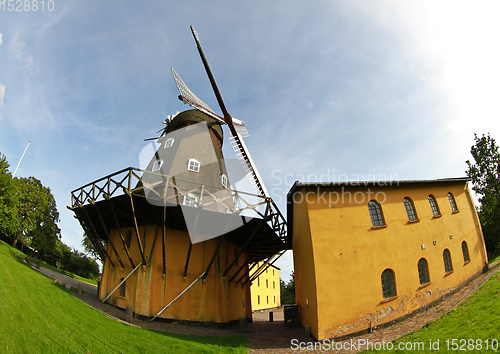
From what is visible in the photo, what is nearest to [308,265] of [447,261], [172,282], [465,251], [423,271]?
[423,271]

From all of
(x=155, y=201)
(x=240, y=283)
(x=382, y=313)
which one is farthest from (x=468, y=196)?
(x=155, y=201)

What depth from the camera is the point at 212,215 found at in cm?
1302

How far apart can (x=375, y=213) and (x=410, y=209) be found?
7.73ft

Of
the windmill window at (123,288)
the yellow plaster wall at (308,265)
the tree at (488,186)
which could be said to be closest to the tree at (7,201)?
the windmill window at (123,288)

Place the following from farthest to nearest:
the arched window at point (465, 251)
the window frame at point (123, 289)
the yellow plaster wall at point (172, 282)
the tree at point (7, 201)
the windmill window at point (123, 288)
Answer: the tree at point (7, 201)
the arched window at point (465, 251)
the windmill window at point (123, 288)
the window frame at point (123, 289)
the yellow plaster wall at point (172, 282)

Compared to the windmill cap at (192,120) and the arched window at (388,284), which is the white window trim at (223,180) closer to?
the windmill cap at (192,120)

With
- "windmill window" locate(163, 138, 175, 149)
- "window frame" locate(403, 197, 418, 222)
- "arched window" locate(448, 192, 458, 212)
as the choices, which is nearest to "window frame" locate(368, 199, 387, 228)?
"window frame" locate(403, 197, 418, 222)

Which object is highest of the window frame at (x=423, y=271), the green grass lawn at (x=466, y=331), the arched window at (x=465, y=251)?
the arched window at (x=465, y=251)

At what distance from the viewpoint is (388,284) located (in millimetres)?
11242

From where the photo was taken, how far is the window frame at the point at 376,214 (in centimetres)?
1216

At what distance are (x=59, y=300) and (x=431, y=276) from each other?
16.0 meters

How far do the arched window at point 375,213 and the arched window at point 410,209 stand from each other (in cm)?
178

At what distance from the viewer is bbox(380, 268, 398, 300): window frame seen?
436 inches

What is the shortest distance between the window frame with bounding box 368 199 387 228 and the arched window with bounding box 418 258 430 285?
104 inches
